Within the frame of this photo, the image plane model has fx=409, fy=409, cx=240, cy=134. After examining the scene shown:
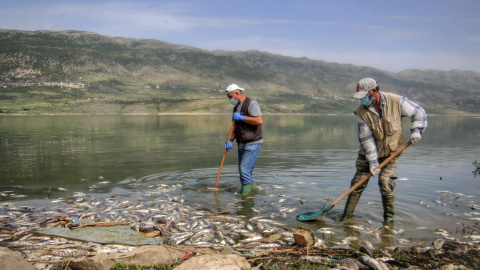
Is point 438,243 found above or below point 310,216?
above

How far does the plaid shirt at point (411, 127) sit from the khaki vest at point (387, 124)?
0.33 ft

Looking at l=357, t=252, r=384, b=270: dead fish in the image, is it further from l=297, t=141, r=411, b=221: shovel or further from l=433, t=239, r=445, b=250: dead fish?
l=297, t=141, r=411, b=221: shovel

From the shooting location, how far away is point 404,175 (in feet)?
57.7

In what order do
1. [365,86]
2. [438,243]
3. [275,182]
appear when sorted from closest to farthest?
1. [438,243]
2. [365,86]
3. [275,182]

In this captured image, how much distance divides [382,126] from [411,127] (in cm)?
62

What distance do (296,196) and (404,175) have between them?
6.79 metres

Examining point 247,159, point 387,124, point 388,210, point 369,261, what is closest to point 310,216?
point 388,210

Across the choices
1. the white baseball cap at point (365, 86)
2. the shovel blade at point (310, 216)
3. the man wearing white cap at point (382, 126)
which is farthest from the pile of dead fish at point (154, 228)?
the white baseball cap at point (365, 86)

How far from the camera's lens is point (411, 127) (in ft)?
30.0

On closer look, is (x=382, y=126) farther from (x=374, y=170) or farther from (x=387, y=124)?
(x=374, y=170)

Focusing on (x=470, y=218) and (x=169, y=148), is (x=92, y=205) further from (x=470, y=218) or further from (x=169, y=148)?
(x=169, y=148)

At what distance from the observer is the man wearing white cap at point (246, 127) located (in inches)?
496

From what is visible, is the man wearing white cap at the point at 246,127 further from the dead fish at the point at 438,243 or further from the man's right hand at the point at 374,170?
the dead fish at the point at 438,243

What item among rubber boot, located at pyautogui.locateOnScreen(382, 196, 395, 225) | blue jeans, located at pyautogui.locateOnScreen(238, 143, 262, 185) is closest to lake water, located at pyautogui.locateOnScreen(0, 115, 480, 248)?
rubber boot, located at pyautogui.locateOnScreen(382, 196, 395, 225)
